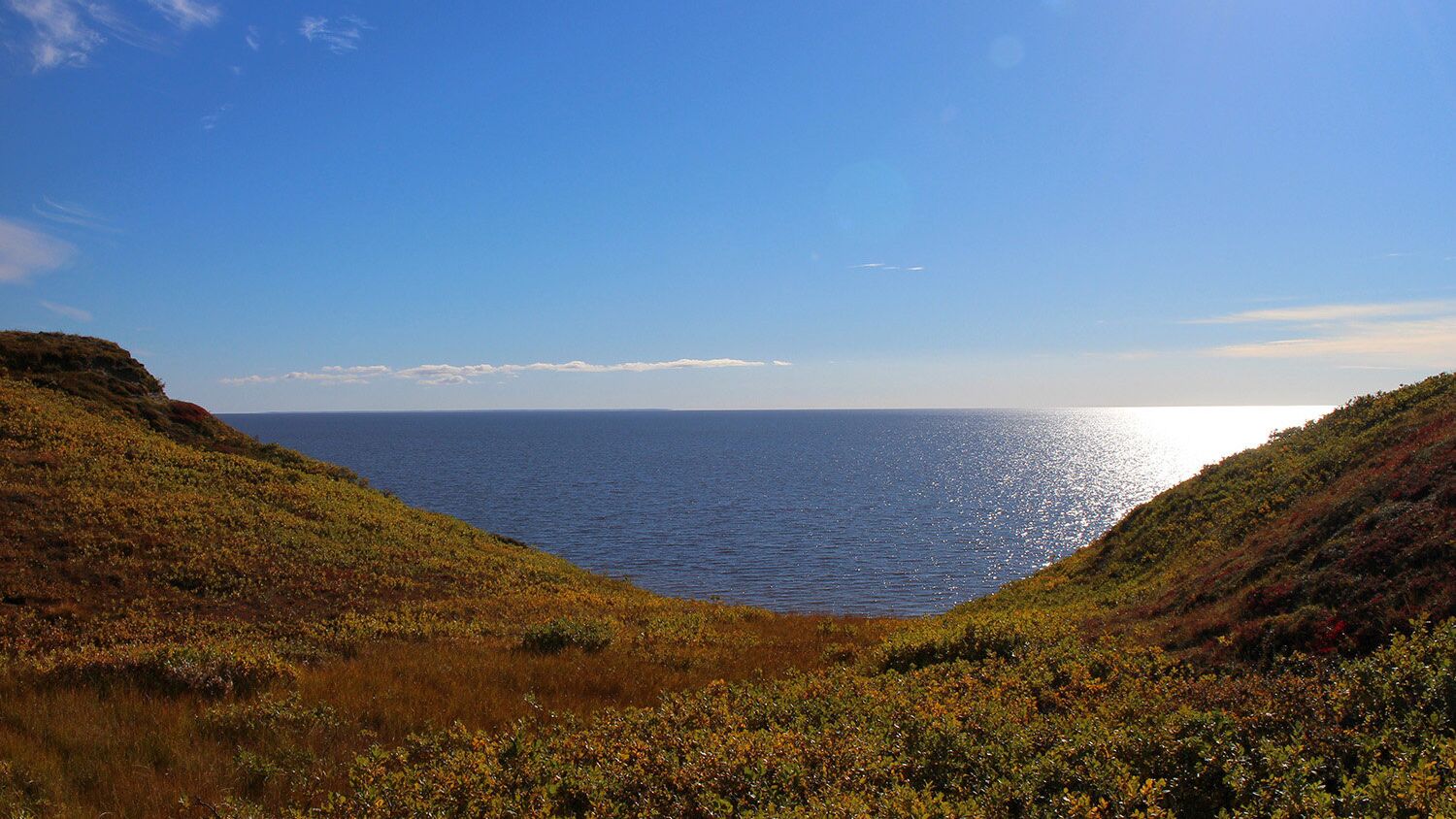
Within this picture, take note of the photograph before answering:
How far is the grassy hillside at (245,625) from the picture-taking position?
9.28 meters

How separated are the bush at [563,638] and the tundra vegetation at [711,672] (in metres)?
0.10

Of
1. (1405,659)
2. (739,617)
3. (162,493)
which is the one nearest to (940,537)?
(739,617)

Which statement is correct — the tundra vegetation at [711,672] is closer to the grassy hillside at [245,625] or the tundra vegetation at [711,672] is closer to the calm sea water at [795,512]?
the grassy hillside at [245,625]

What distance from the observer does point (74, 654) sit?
1324cm

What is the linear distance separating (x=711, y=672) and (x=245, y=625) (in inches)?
448

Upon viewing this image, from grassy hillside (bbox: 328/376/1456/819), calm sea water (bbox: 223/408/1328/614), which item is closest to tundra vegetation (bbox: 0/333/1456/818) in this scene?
grassy hillside (bbox: 328/376/1456/819)

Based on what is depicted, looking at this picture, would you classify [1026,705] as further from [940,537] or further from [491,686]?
[940,537]

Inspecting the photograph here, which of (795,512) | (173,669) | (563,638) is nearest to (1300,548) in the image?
(563,638)

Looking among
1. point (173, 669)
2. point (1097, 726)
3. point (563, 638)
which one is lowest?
point (563, 638)

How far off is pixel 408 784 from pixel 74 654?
33.6 feet

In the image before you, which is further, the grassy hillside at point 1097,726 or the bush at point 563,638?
the bush at point 563,638

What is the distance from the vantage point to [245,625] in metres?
18.0

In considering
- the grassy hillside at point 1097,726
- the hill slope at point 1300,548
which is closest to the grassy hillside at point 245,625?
the grassy hillside at point 1097,726

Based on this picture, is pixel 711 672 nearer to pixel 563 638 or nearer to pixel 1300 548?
pixel 563 638
